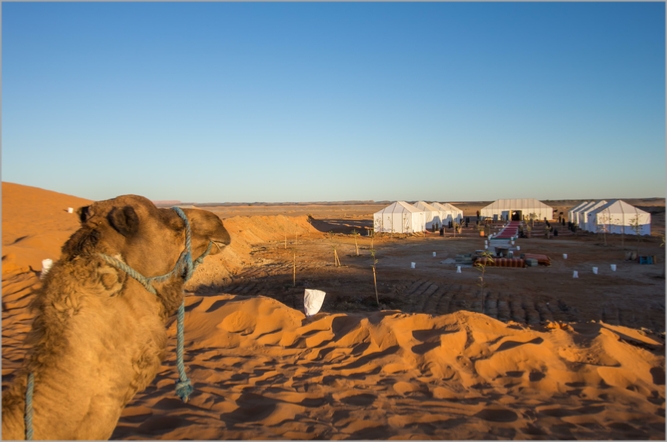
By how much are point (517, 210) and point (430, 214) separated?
1898 centimetres

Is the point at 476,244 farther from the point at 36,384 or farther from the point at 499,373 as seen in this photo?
the point at 36,384

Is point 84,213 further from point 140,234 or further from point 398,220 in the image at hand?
point 398,220

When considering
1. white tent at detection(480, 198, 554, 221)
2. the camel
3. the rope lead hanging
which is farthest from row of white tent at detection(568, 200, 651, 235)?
the camel

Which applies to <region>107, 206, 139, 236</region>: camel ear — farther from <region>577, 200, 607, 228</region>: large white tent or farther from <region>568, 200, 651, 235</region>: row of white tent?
<region>577, 200, 607, 228</region>: large white tent

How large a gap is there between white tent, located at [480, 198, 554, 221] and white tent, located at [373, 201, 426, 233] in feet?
73.2

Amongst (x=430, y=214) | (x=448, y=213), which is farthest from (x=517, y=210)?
(x=430, y=214)

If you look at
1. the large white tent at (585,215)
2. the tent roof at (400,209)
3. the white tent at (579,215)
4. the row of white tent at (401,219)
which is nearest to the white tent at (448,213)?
the row of white tent at (401,219)

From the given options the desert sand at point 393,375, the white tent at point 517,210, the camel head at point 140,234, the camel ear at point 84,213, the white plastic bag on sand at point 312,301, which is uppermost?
the camel ear at point 84,213

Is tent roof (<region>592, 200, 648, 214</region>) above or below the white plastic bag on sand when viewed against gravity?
above

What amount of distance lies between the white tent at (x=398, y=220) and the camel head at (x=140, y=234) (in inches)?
1587

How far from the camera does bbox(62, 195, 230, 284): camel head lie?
2.01 metres

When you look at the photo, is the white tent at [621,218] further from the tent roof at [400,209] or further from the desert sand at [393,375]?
the desert sand at [393,375]

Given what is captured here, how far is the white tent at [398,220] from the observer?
42.3 meters

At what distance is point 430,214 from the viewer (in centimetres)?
4728
